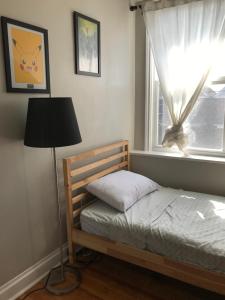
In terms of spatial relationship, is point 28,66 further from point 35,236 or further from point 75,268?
point 75,268

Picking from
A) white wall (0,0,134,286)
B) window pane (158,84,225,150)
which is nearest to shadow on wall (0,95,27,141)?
white wall (0,0,134,286)

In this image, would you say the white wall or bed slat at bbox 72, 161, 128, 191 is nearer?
the white wall

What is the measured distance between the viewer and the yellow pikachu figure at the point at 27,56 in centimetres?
163

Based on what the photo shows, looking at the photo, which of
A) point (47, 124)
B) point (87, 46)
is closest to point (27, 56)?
point (47, 124)

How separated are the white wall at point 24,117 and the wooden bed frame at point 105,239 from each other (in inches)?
5.5

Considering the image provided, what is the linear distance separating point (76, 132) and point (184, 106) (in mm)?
1322

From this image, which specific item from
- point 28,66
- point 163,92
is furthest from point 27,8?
point 163,92

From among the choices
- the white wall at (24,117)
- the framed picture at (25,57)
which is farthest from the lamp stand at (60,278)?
the framed picture at (25,57)

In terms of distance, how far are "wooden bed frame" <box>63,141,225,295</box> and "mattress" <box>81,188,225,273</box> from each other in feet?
0.15

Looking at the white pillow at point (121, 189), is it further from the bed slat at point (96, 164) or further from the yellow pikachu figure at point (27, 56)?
the yellow pikachu figure at point (27, 56)

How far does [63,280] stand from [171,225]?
3.10 feet

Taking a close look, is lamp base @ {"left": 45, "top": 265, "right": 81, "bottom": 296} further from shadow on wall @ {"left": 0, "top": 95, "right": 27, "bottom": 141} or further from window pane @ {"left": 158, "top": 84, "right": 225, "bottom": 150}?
window pane @ {"left": 158, "top": 84, "right": 225, "bottom": 150}

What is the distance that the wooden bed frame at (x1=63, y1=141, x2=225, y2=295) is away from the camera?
1.57m

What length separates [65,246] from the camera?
221cm
